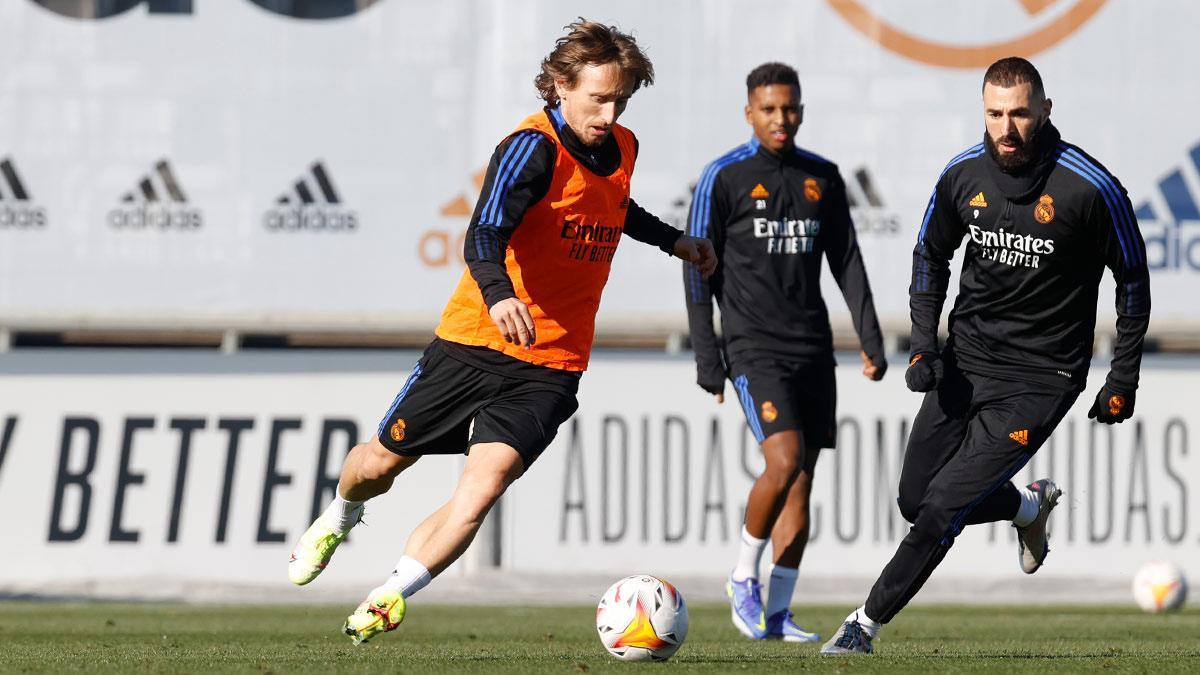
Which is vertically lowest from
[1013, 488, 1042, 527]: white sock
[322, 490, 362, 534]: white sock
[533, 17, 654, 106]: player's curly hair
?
[322, 490, 362, 534]: white sock

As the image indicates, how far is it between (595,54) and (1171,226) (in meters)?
7.64

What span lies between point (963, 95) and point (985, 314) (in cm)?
628

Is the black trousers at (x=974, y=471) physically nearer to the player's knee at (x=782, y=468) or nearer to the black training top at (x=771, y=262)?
the player's knee at (x=782, y=468)

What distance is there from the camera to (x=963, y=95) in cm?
1386

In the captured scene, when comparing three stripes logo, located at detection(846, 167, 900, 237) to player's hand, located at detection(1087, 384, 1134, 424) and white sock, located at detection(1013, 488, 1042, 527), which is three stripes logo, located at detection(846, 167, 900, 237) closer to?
white sock, located at detection(1013, 488, 1042, 527)

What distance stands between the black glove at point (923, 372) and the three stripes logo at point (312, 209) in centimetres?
660

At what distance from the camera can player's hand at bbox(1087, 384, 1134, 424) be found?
7484 millimetres

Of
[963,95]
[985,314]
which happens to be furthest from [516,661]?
[963,95]

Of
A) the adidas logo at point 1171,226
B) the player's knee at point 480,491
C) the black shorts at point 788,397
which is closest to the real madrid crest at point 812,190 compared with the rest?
the black shorts at point 788,397

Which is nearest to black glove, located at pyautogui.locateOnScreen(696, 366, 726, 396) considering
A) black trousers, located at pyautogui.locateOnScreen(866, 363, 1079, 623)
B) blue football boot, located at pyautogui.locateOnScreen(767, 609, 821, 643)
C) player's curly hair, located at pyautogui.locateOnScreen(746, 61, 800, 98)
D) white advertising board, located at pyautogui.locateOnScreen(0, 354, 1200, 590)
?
blue football boot, located at pyautogui.locateOnScreen(767, 609, 821, 643)

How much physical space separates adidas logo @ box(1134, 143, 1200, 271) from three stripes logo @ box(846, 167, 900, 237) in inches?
67.3

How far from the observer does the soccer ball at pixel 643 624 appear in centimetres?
730

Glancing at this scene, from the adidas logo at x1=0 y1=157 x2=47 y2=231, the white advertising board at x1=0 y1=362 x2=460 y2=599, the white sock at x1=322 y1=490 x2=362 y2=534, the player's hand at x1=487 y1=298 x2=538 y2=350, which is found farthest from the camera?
the adidas logo at x1=0 y1=157 x2=47 y2=231

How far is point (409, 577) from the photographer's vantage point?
700cm
